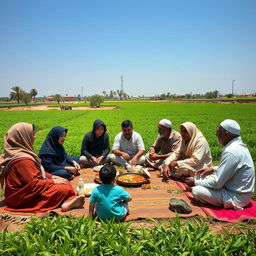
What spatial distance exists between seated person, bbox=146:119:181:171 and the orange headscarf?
345cm

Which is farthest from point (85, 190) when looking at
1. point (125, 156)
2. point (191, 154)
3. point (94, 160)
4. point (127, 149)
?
point (191, 154)

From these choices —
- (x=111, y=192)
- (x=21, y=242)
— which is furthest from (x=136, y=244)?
(x=21, y=242)

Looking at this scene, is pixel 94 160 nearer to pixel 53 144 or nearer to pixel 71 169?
pixel 71 169

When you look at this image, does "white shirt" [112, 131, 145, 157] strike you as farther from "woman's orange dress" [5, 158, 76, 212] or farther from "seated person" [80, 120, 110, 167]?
"woman's orange dress" [5, 158, 76, 212]

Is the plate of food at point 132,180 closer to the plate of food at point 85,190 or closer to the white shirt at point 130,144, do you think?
the plate of food at point 85,190

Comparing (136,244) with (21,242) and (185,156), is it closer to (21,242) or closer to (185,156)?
(21,242)

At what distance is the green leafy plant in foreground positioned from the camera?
7.54ft

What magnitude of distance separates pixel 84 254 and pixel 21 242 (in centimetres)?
80

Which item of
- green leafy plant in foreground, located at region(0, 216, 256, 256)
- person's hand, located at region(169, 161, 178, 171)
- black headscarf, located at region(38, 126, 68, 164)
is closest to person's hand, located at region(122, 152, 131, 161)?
person's hand, located at region(169, 161, 178, 171)

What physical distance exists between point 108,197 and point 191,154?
2.76 meters

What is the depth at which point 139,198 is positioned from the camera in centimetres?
420

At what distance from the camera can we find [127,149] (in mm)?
6520

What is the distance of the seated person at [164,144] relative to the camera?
19.3ft

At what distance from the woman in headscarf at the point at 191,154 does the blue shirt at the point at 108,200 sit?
6.94 ft
